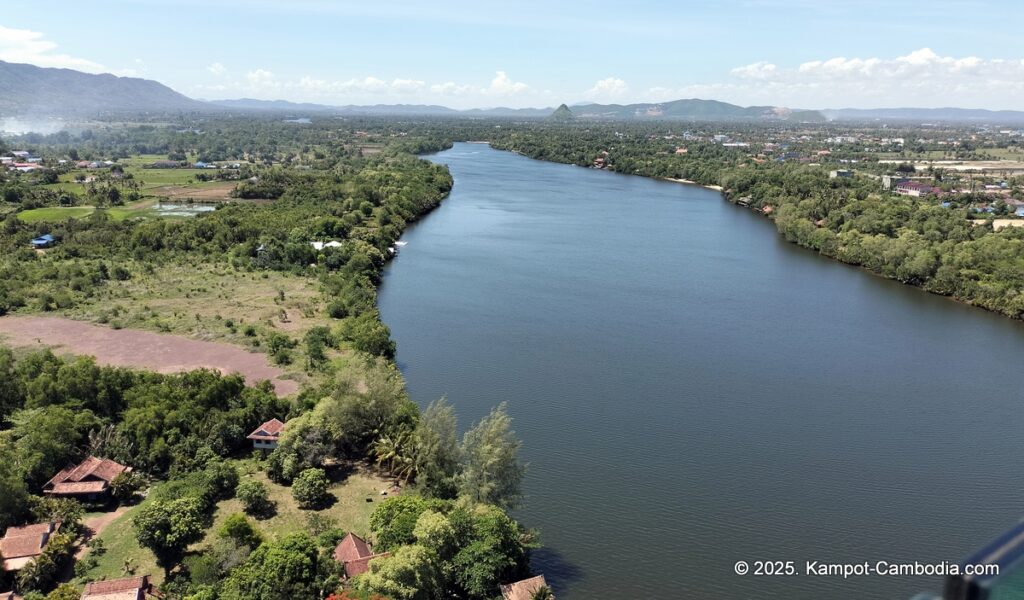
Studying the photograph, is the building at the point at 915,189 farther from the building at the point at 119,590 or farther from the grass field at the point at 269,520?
the building at the point at 119,590

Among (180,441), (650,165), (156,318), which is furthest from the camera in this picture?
(650,165)

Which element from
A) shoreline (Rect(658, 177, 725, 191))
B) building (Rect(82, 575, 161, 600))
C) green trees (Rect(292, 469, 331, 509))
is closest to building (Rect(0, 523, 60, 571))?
building (Rect(82, 575, 161, 600))

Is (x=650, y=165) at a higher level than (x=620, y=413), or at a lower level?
higher

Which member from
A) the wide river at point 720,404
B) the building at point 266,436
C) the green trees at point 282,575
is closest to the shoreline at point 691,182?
the wide river at point 720,404

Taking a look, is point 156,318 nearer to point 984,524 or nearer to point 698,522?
point 698,522

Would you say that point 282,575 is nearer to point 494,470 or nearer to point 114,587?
point 114,587

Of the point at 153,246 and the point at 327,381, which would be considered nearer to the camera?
the point at 327,381

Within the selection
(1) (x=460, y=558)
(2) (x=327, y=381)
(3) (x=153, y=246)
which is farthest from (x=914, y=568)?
(3) (x=153, y=246)

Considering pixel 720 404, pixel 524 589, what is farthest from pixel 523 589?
pixel 720 404
